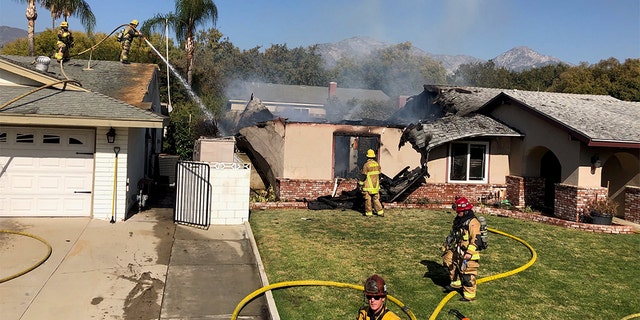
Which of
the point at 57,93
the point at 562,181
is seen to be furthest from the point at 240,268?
the point at 562,181

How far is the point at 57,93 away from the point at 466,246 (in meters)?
10.7

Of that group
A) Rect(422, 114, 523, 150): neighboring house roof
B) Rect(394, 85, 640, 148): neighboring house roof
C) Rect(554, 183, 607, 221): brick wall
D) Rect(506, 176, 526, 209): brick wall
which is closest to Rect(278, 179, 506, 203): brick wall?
Rect(506, 176, 526, 209): brick wall

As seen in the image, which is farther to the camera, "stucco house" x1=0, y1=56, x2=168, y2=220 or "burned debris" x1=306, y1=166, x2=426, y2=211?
"burned debris" x1=306, y1=166, x2=426, y2=211

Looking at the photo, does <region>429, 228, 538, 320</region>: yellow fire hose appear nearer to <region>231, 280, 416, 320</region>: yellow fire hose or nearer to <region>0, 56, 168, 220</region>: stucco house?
<region>231, 280, 416, 320</region>: yellow fire hose

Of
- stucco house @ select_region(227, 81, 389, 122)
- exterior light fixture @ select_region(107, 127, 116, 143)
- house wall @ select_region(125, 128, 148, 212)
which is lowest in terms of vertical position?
Result: house wall @ select_region(125, 128, 148, 212)

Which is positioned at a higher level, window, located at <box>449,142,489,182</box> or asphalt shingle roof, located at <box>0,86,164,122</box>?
asphalt shingle roof, located at <box>0,86,164,122</box>

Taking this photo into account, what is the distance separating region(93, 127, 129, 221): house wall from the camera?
11.4 meters

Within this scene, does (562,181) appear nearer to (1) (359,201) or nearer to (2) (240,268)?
(1) (359,201)

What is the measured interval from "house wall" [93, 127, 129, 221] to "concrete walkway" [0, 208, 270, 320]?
304mm

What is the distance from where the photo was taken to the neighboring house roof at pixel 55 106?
1045cm

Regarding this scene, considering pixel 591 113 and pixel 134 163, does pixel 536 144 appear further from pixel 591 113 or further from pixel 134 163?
pixel 134 163

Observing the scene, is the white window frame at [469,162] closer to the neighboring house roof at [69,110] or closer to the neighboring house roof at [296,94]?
the neighboring house roof at [69,110]

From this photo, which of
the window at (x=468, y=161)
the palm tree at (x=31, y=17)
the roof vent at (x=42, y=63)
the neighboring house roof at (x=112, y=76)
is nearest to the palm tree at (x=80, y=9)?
the palm tree at (x=31, y=17)

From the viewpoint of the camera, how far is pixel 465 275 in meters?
7.11
